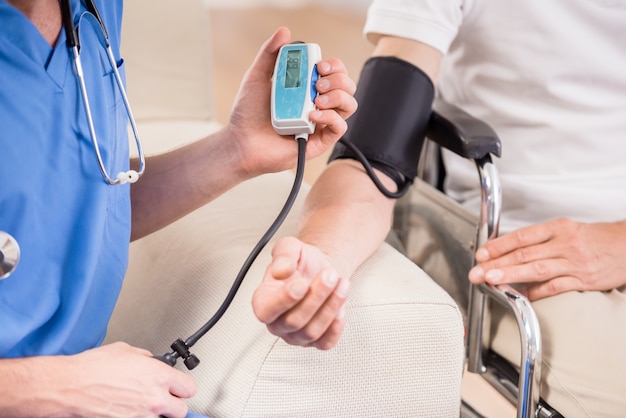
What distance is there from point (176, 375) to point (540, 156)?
67 centimetres

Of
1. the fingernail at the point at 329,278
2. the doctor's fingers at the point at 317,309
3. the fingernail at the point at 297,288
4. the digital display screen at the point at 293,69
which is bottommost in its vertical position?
the doctor's fingers at the point at 317,309

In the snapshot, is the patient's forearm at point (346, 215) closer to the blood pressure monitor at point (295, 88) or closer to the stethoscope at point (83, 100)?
the blood pressure monitor at point (295, 88)

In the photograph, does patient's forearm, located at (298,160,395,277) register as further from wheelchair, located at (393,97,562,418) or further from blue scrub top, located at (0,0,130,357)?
blue scrub top, located at (0,0,130,357)

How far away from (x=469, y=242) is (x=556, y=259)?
0.16 metres

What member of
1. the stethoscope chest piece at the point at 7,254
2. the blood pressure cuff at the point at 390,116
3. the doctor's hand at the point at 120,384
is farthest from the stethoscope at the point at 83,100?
the blood pressure cuff at the point at 390,116

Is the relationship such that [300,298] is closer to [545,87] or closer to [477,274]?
[477,274]

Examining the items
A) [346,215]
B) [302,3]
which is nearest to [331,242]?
[346,215]

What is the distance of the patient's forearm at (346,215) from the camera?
911 millimetres

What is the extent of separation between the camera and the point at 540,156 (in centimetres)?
115

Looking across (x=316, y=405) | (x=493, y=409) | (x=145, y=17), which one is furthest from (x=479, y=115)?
(x=145, y=17)

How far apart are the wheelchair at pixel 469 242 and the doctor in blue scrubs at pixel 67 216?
26 centimetres

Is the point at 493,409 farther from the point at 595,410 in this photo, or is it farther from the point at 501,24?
the point at 501,24

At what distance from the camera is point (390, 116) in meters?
1.04

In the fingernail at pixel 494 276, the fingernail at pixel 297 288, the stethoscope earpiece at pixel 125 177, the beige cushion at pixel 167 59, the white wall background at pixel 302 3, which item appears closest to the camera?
the fingernail at pixel 297 288
